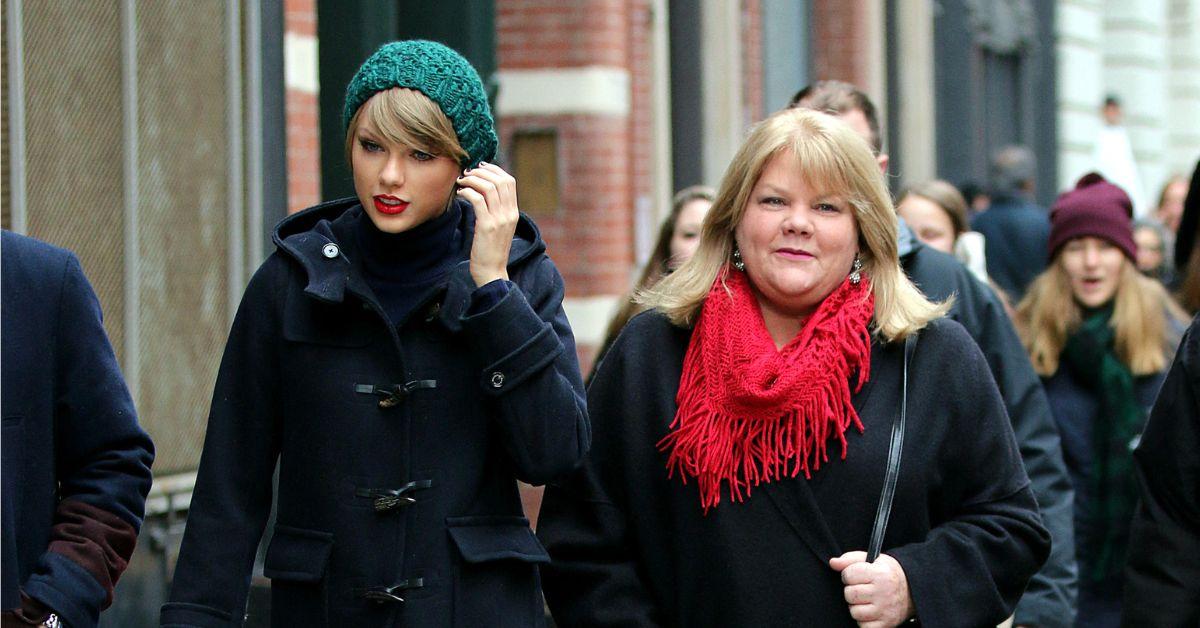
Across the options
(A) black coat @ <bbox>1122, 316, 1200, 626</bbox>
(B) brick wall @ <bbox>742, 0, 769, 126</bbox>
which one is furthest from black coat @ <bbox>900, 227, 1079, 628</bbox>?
(B) brick wall @ <bbox>742, 0, 769, 126</bbox>

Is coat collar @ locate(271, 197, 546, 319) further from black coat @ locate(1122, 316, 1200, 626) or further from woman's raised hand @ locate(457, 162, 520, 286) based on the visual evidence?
black coat @ locate(1122, 316, 1200, 626)

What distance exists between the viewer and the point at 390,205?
10.7ft

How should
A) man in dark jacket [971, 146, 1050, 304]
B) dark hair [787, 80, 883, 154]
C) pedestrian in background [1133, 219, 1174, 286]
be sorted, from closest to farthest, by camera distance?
dark hair [787, 80, 883, 154], pedestrian in background [1133, 219, 1174, 286], man in dark jacket [971, 146, 1050, 304]

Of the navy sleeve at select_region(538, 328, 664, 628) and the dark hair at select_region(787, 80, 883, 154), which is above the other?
the dark hair at select_region(787, 80, 883, 154)

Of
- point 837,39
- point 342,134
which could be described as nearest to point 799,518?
point 342,134

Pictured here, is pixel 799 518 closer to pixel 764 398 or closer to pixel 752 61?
pixel 764 398

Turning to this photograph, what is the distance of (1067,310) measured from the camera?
258 inches

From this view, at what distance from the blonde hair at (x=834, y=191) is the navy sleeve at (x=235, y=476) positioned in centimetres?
79

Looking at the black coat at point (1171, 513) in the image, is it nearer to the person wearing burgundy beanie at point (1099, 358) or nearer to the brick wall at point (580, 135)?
the person wearing burgundy beanie at point (1099, 358)

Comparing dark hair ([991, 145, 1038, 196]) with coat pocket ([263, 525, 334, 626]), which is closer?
coat pocket ([263, 525, 334, 626])

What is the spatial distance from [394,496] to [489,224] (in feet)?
1.60

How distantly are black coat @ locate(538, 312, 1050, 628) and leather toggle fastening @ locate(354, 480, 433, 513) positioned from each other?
0.39m

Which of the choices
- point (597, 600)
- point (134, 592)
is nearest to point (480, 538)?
point (597, 600)

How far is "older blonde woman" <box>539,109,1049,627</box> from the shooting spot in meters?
3.46
